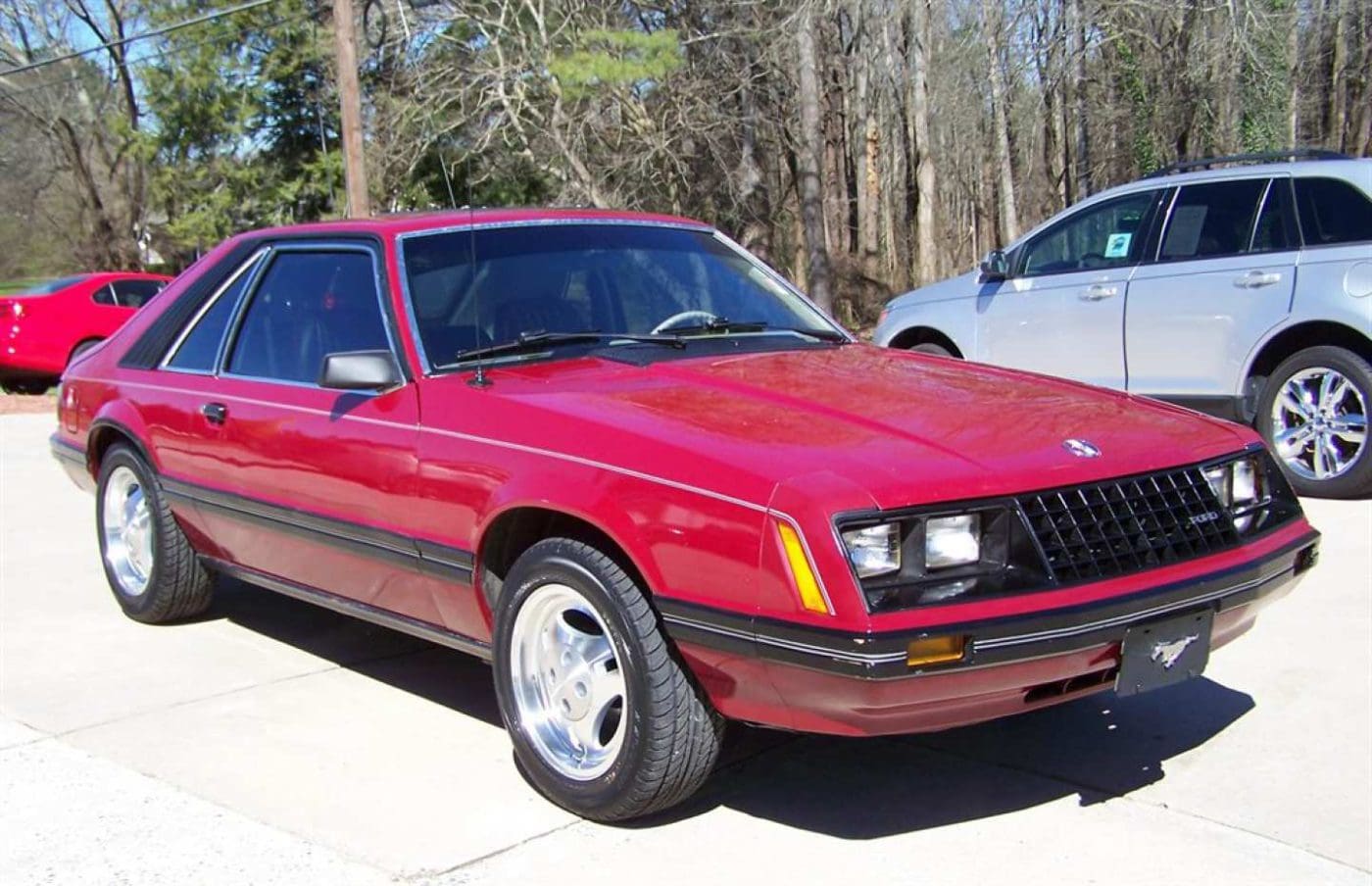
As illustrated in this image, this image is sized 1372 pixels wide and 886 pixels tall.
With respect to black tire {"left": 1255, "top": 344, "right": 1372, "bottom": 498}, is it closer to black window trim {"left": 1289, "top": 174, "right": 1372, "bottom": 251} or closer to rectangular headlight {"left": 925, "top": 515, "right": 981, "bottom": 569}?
black window trim {"left": 1289, "top": 174, "right": 1372, "bottom": 251}

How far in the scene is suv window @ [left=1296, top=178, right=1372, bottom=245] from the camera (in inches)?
298

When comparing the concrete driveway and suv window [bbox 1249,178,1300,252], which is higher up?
suv window [bbox 1249,178,1300,252]

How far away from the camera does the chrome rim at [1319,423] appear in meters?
7.57

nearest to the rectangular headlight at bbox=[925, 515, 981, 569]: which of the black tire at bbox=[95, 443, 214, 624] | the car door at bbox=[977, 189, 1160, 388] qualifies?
the black tire at bbox=[95, 443, 214, 624]

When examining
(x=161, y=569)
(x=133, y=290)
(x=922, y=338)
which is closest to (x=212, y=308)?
(x=161, y=569)

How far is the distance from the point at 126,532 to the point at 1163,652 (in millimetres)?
4340

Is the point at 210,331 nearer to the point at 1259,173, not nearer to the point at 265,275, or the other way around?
the point at 265,275

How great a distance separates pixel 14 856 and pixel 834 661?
2.21 meters

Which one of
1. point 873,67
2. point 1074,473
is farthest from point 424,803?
point 873,67

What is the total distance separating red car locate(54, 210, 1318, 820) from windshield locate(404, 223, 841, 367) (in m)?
0.01

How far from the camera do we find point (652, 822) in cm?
376

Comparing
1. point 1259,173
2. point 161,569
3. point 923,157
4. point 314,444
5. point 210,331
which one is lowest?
point 161,569

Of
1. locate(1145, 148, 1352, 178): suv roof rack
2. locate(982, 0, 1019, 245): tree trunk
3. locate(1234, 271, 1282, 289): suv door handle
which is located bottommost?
locate(1234, 271, 1282, 289): suv door handle

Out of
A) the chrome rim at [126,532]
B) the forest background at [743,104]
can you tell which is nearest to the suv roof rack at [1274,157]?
the chrome rim at [126,532]
